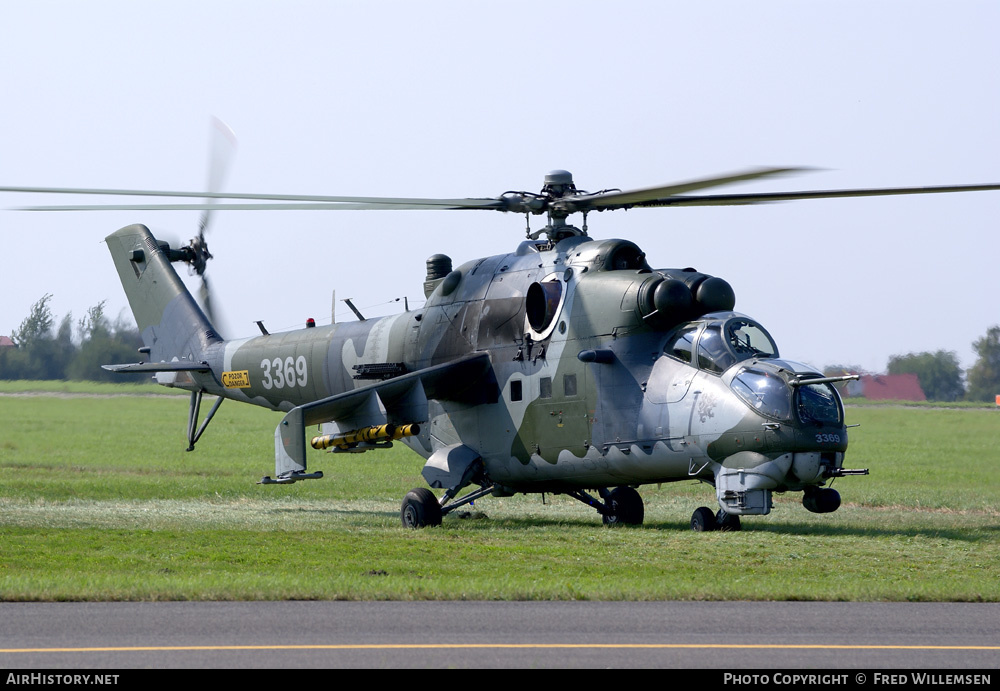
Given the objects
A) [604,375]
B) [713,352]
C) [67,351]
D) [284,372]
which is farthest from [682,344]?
[67,351]

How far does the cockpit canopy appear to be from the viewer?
58.9 feet

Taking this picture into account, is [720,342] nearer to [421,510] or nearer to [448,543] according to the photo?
[448,543]

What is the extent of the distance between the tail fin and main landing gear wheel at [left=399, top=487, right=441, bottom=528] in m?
8.50

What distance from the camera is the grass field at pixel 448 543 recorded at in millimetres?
12508

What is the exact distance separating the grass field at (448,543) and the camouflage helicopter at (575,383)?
2.92ft

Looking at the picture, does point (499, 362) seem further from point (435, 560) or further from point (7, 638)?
point (7, 638)

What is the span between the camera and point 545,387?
20.0 m

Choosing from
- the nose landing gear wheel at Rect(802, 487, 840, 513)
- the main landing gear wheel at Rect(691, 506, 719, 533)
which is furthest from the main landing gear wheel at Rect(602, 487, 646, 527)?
the nose landing gear wheel at Rect(802, 487, 840, 513)

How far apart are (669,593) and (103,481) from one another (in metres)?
21.4

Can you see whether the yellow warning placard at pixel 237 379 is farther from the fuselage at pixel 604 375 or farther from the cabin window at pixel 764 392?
the cabin window at pixel 764 392

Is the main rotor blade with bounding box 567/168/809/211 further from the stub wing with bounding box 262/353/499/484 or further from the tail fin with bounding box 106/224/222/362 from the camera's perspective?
the tail fin with bounding box 106/224/222/362

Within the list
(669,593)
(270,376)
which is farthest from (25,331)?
(669,593)

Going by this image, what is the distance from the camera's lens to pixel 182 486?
29.8 meters

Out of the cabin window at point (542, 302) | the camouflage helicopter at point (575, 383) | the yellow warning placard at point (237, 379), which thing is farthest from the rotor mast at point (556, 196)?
the yellow warning placard at point (237, 379)
